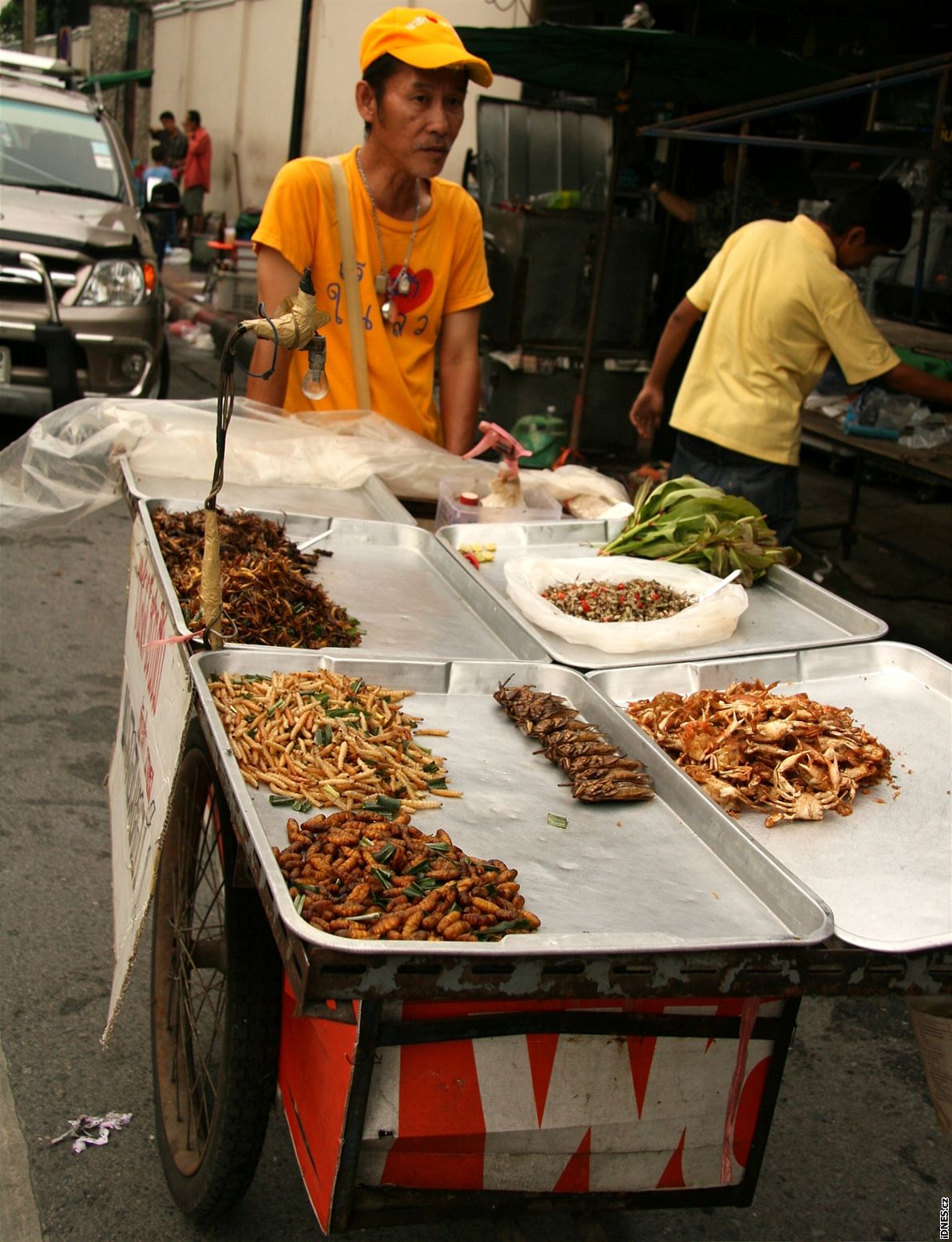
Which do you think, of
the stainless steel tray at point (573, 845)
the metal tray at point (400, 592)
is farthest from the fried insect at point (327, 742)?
the metal tray at point (400, 592)

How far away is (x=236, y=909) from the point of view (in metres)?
2.15

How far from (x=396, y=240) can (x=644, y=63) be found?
4.35 m

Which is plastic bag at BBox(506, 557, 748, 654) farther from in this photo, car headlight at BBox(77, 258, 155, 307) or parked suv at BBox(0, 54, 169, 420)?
car headlight at BBox(77, 258, 155, 307)

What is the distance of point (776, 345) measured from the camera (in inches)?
178

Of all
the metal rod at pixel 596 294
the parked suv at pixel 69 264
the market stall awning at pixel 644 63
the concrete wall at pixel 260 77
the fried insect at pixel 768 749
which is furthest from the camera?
the concrete wall at pixel 260 77

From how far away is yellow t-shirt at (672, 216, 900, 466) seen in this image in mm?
4379

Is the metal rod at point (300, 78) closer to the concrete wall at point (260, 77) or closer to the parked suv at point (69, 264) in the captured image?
the concrete wall at point (260, 77)

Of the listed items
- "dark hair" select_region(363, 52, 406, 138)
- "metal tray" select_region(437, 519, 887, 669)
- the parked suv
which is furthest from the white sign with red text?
the parked suv

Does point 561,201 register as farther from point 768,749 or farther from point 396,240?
point 768,749

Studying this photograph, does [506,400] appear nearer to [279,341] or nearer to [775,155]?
[775,155]

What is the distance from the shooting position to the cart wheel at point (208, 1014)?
2.16 m

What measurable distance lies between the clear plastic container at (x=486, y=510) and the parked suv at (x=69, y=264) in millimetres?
4340

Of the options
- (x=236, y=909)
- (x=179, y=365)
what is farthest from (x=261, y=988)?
(x=179, y=365)

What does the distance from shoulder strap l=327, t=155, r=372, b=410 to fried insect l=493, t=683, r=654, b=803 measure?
1659 mm
